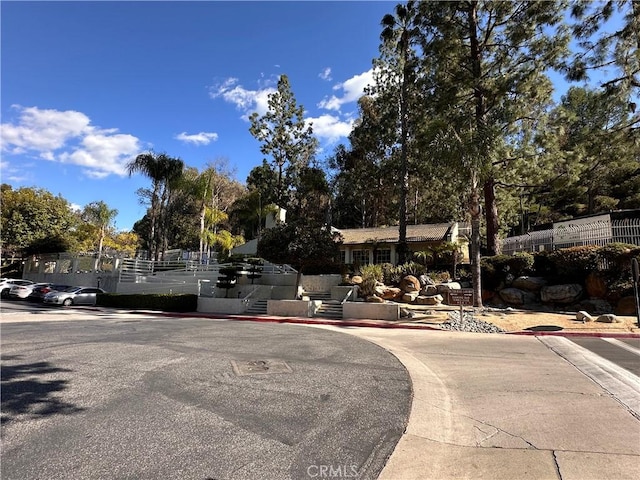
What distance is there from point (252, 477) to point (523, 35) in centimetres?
2226

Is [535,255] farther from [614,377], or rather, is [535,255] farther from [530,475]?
[530,475]

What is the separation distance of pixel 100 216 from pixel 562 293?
49438 millimetres

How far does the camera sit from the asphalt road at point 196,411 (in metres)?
3.64

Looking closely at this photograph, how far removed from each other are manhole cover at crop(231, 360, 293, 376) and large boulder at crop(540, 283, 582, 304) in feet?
50.9

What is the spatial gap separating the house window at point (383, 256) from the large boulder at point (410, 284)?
36.7 feet

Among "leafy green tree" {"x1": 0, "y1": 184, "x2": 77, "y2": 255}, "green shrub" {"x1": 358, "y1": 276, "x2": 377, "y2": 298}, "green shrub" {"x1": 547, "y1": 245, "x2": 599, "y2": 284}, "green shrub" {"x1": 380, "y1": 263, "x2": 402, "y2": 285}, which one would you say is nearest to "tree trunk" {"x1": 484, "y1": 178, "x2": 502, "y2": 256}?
"green shrub" {"x1": 547, "y1": 245, "x2": 599, "y2": 284}

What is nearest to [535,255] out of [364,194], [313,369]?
[313,369]

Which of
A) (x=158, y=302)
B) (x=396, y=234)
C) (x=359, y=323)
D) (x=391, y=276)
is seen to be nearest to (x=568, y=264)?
(x=391, y=276)

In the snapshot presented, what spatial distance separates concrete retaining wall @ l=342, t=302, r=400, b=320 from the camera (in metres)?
17.7

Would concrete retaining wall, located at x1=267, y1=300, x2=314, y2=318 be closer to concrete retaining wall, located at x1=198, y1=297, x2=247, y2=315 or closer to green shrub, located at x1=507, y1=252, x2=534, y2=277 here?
concrete retaining wall, located at x1=198, y1=297, x2=247, y2=315

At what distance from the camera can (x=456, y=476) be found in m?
3.63

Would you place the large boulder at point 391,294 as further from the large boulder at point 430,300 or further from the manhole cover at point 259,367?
the manhole cover at point 259,367

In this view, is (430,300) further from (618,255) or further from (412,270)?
(618,255)

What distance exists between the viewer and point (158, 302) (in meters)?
22.2
